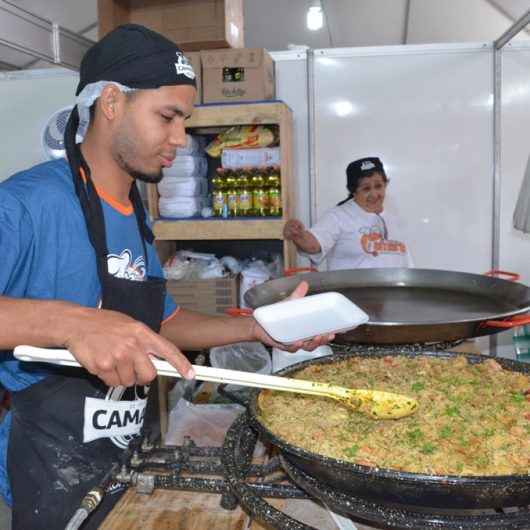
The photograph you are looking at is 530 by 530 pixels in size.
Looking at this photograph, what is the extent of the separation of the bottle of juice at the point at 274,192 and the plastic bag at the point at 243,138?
0.20m

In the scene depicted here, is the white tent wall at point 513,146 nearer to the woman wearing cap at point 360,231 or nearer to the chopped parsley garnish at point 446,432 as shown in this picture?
the woman wearing cap at point 360,231

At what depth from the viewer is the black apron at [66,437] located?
140cm

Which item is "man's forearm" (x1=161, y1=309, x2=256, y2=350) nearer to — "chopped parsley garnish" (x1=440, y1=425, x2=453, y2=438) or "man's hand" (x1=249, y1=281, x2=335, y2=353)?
"man's hand" (x1=249, y1=281, x2=335, y2=353)

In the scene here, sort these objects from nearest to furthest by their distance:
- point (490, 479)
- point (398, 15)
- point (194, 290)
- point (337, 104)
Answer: point (490, 479) → point (194, 290) → point (337, 104) → point (398, 15)

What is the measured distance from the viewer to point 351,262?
12.0 ft

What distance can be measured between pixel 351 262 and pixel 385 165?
1.03 m

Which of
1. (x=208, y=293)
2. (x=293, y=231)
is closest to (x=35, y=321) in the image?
(x=293, y=231)

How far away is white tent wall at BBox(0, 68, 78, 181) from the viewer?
4586 millimetres

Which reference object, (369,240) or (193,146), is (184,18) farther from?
(369,240)

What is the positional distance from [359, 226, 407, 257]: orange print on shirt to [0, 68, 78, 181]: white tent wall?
273cm

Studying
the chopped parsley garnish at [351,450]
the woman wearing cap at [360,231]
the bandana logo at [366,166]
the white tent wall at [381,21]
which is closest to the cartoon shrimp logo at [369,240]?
the woman wearing cap at [360,231]

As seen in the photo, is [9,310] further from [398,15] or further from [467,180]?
[398,15]

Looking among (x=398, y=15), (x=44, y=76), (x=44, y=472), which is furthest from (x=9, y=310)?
(x=398, y=15)

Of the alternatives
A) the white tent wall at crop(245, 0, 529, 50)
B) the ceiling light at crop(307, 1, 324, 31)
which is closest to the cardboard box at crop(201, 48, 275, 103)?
the ceiling light at crop(307, 1, 324, 31)
